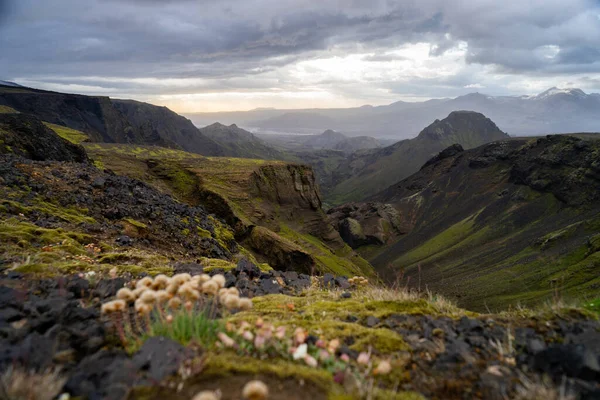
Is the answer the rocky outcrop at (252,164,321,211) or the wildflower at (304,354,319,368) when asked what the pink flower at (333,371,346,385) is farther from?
the rocky outcrop at (252,164,321,211)

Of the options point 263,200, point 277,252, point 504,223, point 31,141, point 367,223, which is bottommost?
point 367,223

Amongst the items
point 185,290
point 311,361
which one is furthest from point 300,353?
point 185,290

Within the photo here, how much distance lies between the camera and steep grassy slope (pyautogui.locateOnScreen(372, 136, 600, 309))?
69.2 m

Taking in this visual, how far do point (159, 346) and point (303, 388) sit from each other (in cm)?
159

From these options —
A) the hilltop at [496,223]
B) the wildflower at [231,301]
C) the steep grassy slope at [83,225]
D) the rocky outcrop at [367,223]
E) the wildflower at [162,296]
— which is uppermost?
the wildflower at [162,296]

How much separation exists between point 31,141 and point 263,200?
3997 cm

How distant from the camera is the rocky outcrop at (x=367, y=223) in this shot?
143625 millimetres

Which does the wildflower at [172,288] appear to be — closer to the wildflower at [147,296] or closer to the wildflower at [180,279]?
the wildflower at [180,279]

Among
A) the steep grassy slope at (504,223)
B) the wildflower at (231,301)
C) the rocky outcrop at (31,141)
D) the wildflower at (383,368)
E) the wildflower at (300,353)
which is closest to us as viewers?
the wildflower at (383,368)

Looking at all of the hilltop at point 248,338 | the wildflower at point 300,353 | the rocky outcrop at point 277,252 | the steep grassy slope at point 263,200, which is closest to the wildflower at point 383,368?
the hilltop at point 248,338

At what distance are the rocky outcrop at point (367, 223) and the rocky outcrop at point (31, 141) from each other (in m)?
117

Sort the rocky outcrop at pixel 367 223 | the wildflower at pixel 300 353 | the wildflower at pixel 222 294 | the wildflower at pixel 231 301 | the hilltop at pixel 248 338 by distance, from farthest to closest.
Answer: the rocky outcrop at pixel 367 223
the wildflower at pixel 222 294
the wildflower at pixel 231 301
the wildflower at pixel 300 353
the hilltop at pixel 248 338

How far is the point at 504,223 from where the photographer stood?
11644 cm

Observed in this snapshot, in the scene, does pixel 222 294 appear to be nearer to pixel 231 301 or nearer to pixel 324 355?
pixel 231 301
